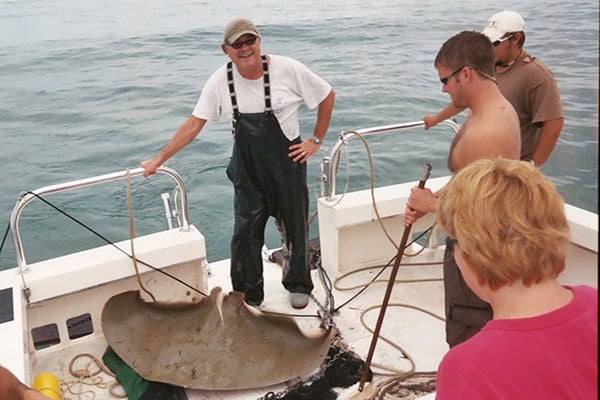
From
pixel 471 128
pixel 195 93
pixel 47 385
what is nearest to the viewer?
pixel 471 128

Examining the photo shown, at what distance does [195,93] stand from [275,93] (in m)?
11.4

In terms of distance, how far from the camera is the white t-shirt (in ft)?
11.6

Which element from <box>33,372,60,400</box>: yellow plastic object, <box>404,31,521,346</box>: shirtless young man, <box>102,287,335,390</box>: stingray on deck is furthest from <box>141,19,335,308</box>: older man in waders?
<box>33,372,60,400</box>: yellow plastic object

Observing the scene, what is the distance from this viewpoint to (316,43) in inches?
731

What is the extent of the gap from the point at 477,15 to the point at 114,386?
2134 cm

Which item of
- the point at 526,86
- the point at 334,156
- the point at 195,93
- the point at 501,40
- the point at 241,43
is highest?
the point at 241,43

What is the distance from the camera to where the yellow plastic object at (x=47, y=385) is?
303 cm

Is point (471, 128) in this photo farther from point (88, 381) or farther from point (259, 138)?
point (88, 381)

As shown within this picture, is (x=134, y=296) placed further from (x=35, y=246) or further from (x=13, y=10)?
(x=13, y=10)

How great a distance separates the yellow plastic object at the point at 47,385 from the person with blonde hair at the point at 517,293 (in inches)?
94.4

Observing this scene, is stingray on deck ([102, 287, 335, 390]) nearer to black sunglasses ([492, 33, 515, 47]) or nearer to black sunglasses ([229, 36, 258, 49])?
black sunglasses ([229, 36, 258, 49])

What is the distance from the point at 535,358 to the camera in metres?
1.23

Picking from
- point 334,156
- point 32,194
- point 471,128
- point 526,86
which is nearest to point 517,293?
point 471,128

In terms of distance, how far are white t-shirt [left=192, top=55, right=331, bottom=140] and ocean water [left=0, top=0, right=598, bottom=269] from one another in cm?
164
